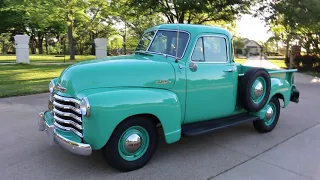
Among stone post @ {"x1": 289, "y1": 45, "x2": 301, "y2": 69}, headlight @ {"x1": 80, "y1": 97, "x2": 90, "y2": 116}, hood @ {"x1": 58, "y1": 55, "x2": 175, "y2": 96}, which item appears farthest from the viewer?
stone post @ {"x1": 289, "y1": 45, "x2": 301, "y2": 69}

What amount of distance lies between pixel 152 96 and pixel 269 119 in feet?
9.93

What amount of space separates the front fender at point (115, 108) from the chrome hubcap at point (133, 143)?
0.33 meters

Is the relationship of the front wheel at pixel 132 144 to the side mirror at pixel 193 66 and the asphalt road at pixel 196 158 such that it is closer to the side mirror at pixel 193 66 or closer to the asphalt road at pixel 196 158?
the asphalt road at pixel 196 158

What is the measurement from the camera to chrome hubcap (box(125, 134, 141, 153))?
140 inches

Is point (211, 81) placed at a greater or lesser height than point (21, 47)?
lesser

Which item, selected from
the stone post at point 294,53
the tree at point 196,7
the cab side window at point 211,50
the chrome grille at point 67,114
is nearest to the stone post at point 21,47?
the tree at point 196,7

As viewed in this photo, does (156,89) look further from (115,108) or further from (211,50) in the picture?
(211,50)

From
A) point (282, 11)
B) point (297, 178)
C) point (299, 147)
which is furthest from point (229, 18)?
point (297, 178)

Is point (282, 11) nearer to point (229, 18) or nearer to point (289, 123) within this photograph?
point (229, 18)

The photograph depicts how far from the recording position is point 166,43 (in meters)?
4.46

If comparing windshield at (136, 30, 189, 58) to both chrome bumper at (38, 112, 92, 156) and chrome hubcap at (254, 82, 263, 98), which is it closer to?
chrome hubcap at (254, 82, 263, 98)

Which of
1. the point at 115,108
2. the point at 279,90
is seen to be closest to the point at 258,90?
the point at 279,90

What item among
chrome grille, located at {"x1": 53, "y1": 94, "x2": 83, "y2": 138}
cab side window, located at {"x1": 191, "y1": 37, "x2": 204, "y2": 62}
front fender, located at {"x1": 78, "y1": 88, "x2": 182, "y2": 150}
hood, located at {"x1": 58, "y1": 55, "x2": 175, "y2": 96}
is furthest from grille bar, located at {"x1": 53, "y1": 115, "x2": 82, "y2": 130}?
cab side window, located at {"x1": 191, "y1": 37, "x2": 204, "y2": 62}

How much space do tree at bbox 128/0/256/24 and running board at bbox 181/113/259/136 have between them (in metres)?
10.1
